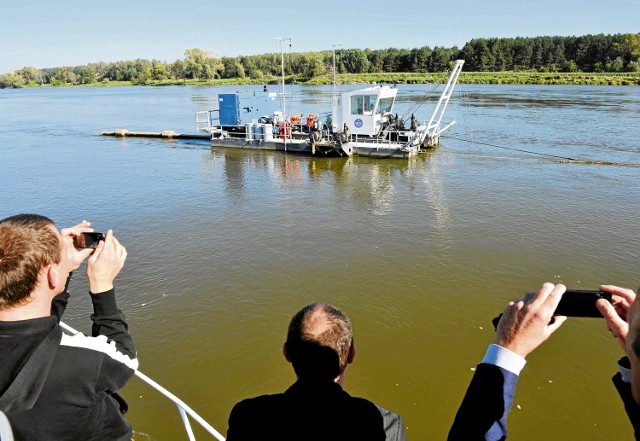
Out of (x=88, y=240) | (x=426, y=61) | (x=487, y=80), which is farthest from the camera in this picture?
(x=426, y=61)

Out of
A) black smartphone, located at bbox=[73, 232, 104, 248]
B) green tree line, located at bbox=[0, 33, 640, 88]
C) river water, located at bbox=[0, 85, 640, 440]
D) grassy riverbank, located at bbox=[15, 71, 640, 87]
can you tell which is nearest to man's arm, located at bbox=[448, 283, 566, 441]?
black smartphone, located at bbox=[73, 232, 104, 248]

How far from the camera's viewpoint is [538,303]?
1.34 metres

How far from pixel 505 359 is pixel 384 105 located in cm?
2015

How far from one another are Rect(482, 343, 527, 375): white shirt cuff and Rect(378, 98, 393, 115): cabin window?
64.1 ft

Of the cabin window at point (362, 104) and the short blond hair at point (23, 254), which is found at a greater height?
the cabin window at point (362, 104)

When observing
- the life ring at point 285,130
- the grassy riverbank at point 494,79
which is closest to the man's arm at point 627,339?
the life ring at point 285,130

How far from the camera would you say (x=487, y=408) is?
1.28m

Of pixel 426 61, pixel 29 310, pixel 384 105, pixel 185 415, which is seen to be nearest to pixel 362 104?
pixel 384 105

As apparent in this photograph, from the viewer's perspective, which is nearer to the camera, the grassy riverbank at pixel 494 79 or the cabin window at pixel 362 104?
the cabin window at pixel 362 104

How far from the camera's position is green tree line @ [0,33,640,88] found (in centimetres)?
8106

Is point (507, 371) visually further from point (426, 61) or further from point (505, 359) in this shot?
point (426, 61)

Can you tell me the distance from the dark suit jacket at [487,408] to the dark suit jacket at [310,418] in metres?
0.23

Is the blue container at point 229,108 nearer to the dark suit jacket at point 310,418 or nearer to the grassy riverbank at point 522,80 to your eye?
the dark suit jacket at point 310,418

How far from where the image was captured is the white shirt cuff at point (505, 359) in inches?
51.2
